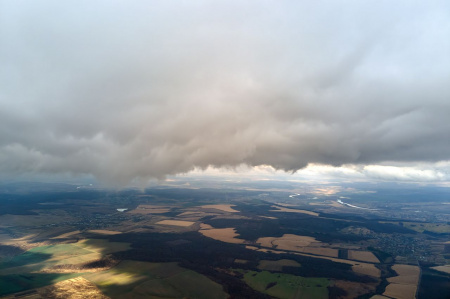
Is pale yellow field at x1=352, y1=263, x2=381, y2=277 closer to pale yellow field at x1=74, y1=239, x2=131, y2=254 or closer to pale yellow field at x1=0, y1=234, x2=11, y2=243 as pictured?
pale yellow field at x1=74, y1=239, x2=131, y2=254

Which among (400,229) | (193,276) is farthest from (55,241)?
(400,229)

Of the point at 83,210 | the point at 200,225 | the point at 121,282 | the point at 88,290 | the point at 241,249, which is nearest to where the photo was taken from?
the point at 88,290

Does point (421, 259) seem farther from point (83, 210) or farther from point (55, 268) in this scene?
point (83, 210)

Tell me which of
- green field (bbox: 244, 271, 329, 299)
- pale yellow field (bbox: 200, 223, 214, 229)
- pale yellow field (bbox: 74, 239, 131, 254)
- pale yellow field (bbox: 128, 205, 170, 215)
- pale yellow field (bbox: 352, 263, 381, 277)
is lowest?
pale yellow field (bbox: 200, 223, 214, 229)

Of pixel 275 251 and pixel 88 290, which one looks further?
pixel 275 251

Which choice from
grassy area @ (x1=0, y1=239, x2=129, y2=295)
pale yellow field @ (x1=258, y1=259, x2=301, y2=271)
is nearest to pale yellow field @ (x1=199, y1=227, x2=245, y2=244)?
pale yellow field @ (x1=258, y1=259, x2=301, y2=271)

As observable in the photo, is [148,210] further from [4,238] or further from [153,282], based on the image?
[153,282]
